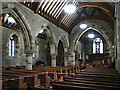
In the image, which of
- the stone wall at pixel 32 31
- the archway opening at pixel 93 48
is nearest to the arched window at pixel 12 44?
the stone wall at pixel 32 31

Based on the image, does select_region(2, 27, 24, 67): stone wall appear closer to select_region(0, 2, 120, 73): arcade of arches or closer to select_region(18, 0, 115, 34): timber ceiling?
select_region(0, 2, 120, 73): arcade of arches

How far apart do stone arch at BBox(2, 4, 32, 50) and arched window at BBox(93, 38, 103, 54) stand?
59.2 ft

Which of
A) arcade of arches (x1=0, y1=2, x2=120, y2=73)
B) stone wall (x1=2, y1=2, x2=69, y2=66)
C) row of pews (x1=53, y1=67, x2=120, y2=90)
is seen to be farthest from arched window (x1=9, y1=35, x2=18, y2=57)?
row of pews (x1=53, y1=67, x2=120, y2=90)

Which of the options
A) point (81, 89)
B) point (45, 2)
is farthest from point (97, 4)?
point (81, 89)

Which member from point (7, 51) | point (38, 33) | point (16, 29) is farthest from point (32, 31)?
point (16, 29)

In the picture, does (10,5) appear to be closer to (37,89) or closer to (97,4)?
(37,89)

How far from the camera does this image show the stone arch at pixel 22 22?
332 inches

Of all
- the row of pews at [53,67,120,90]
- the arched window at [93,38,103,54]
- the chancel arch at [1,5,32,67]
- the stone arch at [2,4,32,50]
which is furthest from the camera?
the arched window at [93,38,103,54]

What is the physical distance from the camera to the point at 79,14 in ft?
57.0

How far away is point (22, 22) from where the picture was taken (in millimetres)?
9688

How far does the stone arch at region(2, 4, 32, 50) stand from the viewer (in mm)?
8437

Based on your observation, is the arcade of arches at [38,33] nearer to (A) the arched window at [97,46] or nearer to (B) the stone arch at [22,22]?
(B) the stone arch at [22,22]

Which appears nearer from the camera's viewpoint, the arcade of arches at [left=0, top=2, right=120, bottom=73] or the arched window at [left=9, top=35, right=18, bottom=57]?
the arcade of arches at [left=0, top=2, right=120, bottom=73]

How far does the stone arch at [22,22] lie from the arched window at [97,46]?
18.0 meters
